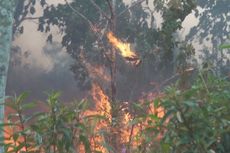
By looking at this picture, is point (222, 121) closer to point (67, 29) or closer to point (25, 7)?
point (67, 29)

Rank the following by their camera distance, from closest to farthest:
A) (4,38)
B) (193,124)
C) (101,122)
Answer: (193,124) → (4,38) → (101,122)

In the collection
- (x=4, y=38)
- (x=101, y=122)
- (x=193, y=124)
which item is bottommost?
(x=193, y=124)

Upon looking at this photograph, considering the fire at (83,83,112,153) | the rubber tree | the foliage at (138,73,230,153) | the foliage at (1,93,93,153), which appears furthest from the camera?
the rubber tree

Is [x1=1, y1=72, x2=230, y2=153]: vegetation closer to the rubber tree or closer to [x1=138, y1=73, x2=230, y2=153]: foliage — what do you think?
[x1=138, y1=73, x2=230, y2=153]: foliage

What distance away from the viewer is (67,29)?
2705 cm

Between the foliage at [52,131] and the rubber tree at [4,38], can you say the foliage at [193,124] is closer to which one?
the foliage at [52,131]

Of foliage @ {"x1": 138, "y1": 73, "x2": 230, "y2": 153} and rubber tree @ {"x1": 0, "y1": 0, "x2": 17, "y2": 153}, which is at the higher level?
rubber tree @ {"x1": 0, "y1": 0, "x2": 17, "y2": 153}

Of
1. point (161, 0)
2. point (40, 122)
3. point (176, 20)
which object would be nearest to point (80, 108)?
point (40, 122)

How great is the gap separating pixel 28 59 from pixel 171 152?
34277mm

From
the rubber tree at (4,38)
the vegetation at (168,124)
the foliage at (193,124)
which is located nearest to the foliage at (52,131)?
the vegetation at (168,124)

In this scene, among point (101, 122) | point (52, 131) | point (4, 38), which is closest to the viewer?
point (52, 131)

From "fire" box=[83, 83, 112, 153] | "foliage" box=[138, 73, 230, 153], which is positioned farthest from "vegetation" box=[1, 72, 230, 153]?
"fire" box=[83, 83, 112, 153]

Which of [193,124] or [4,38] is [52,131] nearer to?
[193,124]

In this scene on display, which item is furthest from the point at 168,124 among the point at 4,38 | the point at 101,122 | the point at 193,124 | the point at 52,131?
the point at 101,122
